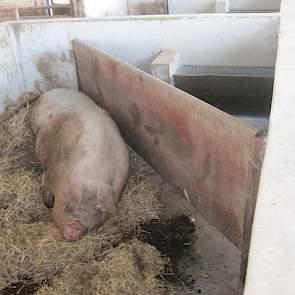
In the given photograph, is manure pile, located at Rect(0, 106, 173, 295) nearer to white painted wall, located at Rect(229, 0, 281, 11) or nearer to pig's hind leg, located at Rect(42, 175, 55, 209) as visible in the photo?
pig's hind leg, located at Rect(42, 175, 55, 209)

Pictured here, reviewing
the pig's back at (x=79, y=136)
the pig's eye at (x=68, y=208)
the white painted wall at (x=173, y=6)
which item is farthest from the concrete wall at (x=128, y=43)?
the pig's eye at (x=68, y=208)

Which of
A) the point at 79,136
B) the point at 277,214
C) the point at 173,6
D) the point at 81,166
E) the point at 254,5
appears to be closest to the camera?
the point at 277,214

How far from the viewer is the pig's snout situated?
3043mm

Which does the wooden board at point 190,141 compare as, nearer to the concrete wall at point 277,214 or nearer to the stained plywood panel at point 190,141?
the stained plywood panel at point 190,141

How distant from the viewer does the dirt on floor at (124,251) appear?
2760mm

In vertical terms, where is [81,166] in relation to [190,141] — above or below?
below

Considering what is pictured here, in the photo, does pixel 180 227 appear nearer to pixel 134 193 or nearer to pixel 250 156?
pixel 134 193

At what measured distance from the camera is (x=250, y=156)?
7.69 ft

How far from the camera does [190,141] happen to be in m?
3.06

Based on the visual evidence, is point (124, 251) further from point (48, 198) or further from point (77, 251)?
point (48, 198)

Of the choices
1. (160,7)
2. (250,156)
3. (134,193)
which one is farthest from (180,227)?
(160,7)

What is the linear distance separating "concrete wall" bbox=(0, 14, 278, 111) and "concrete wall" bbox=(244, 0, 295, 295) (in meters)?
2.65

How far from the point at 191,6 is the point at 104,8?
55.6 inches

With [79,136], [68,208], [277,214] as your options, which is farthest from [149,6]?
[277,214]
